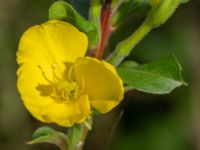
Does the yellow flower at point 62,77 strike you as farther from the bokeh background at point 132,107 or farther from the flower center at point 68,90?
the bokeh background at point 132,107

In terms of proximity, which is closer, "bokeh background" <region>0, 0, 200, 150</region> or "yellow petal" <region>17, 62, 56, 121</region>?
"yellow petal" <region>17, 62, 56, 121</region>

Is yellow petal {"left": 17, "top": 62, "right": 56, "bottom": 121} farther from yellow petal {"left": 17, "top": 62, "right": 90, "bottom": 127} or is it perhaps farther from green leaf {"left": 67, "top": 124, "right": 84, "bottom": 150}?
green leaf {"left": 67, "top": 124, "right": 84, "bottom": 150}

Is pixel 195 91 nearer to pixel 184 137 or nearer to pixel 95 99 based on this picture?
pixel 184 137

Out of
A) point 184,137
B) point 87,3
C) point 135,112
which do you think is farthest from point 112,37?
point 87,3

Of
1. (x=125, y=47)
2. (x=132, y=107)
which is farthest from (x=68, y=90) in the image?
(x=132, y=107)

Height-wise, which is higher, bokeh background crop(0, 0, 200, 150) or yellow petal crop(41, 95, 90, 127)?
yellow petal crop(41, 95, 90, 127)

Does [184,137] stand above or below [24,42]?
below

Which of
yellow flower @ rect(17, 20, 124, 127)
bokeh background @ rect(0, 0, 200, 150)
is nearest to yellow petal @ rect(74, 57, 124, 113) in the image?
yellow flower @ rect(17, 20, 124, 127)
